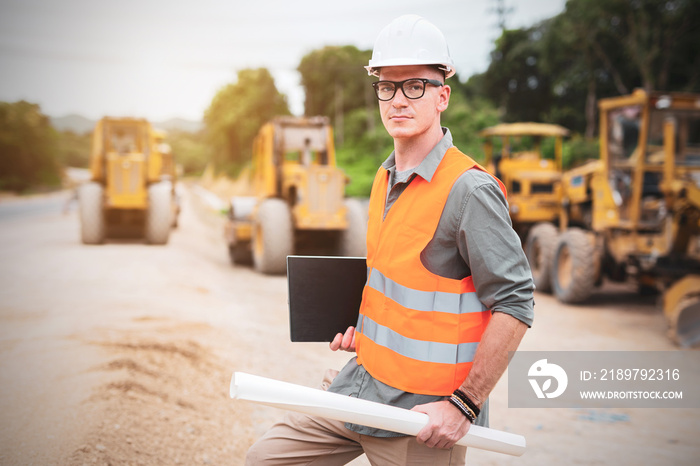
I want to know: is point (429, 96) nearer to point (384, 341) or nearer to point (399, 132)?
point (399, 132)

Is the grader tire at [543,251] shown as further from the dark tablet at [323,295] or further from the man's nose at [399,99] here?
the man's nose at [399,99]

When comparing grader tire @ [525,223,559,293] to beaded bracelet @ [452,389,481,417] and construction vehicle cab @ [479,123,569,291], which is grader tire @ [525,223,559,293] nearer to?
construction vehicle cab @ [479,123,569,291]

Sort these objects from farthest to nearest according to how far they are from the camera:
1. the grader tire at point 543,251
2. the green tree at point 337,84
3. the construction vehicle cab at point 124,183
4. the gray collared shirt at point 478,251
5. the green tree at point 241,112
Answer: the green tree at point 241,112
the green tree at point 337,84
the construction vehicle cab at point 124,183
the grader tire at point 543,251
the gray collared shirt at point 478,251

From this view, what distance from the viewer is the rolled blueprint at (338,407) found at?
5.72 ft

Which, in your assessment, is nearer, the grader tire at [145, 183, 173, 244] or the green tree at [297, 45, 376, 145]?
the grader tire at [145, 183, 173, 244]

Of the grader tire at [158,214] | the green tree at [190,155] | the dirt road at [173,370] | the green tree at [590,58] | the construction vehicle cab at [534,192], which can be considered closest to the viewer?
the dirt road at [173,370]

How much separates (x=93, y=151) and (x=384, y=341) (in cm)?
1337

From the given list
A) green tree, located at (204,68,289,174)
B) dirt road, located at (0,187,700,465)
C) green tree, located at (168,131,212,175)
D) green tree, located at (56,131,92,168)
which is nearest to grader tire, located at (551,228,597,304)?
dirt road, located at (0,187,700,465)

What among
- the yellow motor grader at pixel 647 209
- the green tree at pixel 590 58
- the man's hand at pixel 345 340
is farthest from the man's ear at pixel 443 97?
the green tree at pixel 590 58

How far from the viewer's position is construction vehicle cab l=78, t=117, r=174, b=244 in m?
12.6

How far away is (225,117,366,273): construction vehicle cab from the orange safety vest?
8.84 m

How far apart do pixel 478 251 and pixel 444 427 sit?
1.71 ft

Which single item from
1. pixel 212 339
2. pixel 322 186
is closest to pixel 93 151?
pixel 322 186

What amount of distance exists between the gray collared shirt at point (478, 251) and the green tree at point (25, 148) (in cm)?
4318
